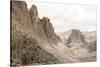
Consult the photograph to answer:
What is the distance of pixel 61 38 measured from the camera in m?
2.70

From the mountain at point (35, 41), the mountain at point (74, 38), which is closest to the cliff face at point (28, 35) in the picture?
the mountain at point (35, 41)

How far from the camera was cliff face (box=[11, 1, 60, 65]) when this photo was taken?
247 cm

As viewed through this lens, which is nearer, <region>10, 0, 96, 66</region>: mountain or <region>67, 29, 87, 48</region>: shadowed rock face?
<region>10, 0, 96, 66</region>: mountain

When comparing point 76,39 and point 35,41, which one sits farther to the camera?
point 76,39

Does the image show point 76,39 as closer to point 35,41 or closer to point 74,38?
point 74,38

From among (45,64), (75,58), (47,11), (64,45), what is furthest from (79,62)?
(47,11)

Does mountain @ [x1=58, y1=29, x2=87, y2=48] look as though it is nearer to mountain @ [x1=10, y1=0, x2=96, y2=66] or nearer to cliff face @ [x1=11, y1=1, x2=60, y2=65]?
mountain @ [x1=10, y1=0, x2=96, y2=66]

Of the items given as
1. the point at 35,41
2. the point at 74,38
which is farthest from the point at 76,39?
the point at 35,41

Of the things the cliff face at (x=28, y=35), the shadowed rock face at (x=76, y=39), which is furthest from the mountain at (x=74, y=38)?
the cliff face at (x=28, y=35)

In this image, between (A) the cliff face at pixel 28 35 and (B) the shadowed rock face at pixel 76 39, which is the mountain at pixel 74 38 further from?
(A) the cliff face at pixel 28 35

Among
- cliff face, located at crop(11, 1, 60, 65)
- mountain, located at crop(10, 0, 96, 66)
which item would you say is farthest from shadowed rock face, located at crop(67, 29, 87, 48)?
cliff face, located at crop(11, 1, 60, 65)

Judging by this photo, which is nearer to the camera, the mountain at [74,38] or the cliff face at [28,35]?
the cliff face at [28,35]

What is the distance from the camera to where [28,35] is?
2.54 meters

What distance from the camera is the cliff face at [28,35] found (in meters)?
2.47
